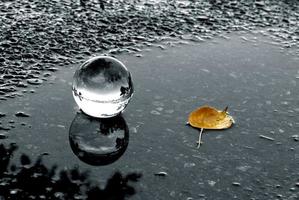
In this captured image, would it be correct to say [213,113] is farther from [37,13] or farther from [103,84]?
[37,13]

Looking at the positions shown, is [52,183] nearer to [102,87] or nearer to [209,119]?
[102,87]

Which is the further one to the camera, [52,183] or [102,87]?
[102,87]

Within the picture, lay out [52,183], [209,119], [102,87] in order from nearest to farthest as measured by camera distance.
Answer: [52,183], [102,87], [209,119]

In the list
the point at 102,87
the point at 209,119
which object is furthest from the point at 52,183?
the point at 209,119

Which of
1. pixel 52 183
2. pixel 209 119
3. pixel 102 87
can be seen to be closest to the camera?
pixel 52 183

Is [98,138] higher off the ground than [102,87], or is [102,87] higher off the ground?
[102,87]

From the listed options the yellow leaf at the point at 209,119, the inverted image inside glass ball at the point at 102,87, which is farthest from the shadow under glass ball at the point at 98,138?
the yellow leaf at the point at 209,119
